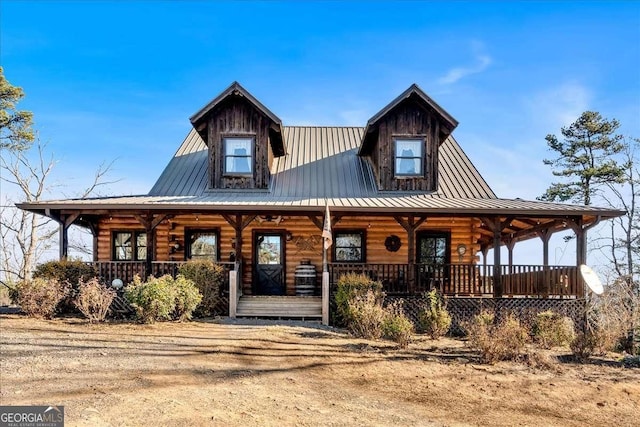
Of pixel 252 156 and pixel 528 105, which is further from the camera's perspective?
pixel 528 105

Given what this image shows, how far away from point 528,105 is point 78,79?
2565 cm

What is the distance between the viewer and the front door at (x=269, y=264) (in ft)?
55.1

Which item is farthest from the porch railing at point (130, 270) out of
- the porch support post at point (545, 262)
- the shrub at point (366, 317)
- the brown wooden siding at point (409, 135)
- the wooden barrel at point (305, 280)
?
the porch support post at point (545, 262)

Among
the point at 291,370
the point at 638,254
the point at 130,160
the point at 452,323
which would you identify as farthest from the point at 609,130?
the point at 130,160

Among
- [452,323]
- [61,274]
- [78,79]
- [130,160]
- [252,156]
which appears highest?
[78,79]

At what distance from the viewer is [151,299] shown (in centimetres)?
1200

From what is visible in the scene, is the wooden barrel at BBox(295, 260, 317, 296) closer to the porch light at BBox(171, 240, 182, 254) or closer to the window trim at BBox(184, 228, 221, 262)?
the window trim at BBox(184, 228, 221, 262)

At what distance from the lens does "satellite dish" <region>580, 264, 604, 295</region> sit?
1223cm

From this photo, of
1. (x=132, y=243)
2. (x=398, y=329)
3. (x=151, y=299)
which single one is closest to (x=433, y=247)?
(x=398, y=329)

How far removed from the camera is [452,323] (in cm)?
1375

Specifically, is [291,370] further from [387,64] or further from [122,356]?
[387,64]

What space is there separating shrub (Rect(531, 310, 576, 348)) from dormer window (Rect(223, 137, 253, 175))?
1029cm

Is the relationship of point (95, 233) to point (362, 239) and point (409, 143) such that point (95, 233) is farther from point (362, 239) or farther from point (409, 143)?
point (409, 143)

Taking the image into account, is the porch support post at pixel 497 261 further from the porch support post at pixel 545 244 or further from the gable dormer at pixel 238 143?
the gable dormer at pixel 238 143
